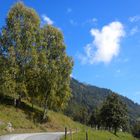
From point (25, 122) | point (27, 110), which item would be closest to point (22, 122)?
point (25, 122)

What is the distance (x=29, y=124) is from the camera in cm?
5844

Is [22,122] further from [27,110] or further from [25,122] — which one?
[27,110]

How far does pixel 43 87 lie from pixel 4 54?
9186 millimetres

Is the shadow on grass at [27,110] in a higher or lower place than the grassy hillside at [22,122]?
higher

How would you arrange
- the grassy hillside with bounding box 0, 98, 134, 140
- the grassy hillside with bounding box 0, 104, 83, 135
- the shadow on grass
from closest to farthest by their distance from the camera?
the grassy hillside with bounding box 0, 98, 134, 140
the grassy hillside with bounding box 0, 104, 83, 135
the shadow on grass

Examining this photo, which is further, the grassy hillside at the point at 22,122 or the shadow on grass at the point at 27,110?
the shadow on grass at the point at 27,110

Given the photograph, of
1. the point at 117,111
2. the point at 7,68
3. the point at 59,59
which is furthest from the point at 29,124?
the point at 117,111

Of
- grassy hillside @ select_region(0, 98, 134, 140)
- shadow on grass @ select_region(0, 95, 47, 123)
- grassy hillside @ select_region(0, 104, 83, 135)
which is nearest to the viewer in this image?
grassy hillside @ select_region(0, 98, 134, 140)

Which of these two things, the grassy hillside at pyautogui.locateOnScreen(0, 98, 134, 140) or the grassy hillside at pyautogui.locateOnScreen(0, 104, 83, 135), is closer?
the grassy hillside at pyautogui.locateOnScreen(0, 98, 134, 140)

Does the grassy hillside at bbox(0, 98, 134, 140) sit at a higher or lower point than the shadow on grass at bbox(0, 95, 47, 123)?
lower

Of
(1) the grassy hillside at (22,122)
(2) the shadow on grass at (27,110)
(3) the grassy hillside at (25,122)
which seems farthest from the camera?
(2) the shadow on grass at (27,110)

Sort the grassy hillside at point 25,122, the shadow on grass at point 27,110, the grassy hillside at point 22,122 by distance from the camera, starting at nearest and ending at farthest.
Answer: the grassy hillside at point 25,122 → the grassy hillside at point 22,122 → the shadow on grass at point 27,110

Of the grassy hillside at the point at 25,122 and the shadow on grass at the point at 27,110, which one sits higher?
the shadow on grass at the point at 27,110

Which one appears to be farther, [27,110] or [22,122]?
[27,110]
